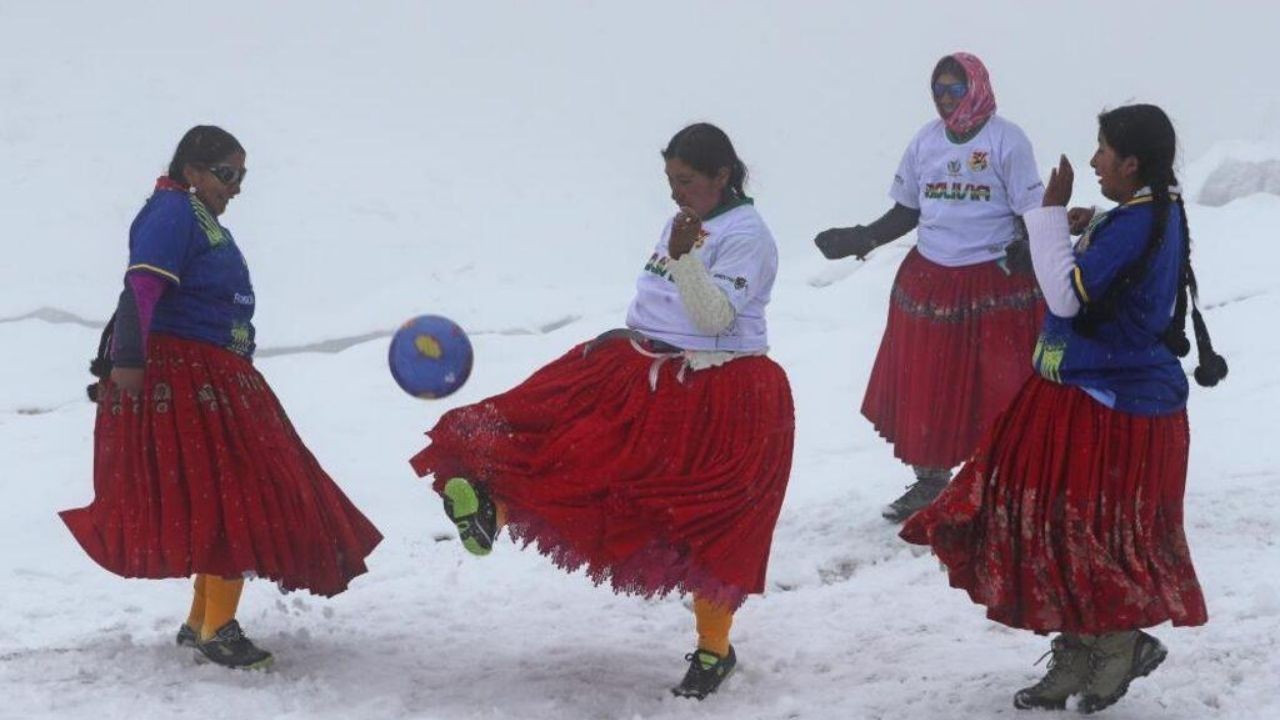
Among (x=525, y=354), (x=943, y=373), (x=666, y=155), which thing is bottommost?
(x=525, y=354)

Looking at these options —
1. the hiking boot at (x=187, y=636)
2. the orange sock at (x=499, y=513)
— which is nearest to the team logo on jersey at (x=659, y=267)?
the orange sock at (x=499, y=513)

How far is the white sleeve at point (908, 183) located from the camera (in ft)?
18.8

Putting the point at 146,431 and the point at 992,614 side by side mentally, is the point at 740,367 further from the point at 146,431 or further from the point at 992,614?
the point at 146,431

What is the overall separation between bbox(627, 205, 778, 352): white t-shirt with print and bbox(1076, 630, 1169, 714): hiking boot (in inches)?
48.6

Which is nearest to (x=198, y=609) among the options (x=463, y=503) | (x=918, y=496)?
(x=463, y=503)

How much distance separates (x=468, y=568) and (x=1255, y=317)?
19.5ft

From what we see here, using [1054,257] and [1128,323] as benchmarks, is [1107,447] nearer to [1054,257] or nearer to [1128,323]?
[1128,323]

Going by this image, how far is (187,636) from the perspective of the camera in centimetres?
446

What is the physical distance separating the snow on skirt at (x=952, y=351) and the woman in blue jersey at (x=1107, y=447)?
6.27ft

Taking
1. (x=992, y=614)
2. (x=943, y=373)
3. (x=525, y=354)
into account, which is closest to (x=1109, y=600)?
(x=992, y=614)

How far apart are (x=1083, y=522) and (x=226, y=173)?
2541 millimetres

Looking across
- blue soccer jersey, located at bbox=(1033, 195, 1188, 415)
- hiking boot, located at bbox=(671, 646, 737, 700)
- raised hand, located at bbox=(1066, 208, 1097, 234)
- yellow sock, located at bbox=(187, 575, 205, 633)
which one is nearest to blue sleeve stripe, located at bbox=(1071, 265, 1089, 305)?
blue soccer jersey, located at bbox=(1033, 195, 1188, 415)

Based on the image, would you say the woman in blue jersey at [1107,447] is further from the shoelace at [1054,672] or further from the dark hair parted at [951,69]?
the dark hair parted at [951,69]

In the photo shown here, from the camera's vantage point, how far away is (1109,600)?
3.42 m
